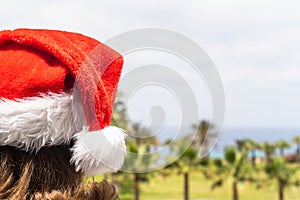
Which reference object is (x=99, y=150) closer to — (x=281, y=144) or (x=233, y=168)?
(x=233, y=168)

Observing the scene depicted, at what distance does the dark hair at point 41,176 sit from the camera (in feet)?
2.91

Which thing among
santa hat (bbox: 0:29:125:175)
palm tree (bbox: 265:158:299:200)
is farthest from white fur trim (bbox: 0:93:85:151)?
palm tree (bbox: 265:158:299:200)

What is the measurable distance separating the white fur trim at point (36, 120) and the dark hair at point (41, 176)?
2 centimetres

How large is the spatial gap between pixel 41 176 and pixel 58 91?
5.5 inches

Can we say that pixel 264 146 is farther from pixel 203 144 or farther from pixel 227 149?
pixel 203 144

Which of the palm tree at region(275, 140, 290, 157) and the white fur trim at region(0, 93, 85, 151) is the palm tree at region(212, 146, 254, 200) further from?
the white fur trim at region(0, 93, 85, 151)

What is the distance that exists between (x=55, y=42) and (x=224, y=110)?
302 mm

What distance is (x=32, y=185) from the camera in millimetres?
904

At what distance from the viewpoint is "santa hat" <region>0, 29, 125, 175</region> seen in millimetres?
896

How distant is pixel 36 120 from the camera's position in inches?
36.4

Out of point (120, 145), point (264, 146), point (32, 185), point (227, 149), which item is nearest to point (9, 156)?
point (32, 185)

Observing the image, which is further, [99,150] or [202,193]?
[202,193]

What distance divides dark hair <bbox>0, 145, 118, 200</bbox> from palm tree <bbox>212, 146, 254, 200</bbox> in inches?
857

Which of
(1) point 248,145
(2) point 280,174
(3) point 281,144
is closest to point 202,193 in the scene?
(1) point 248,145
